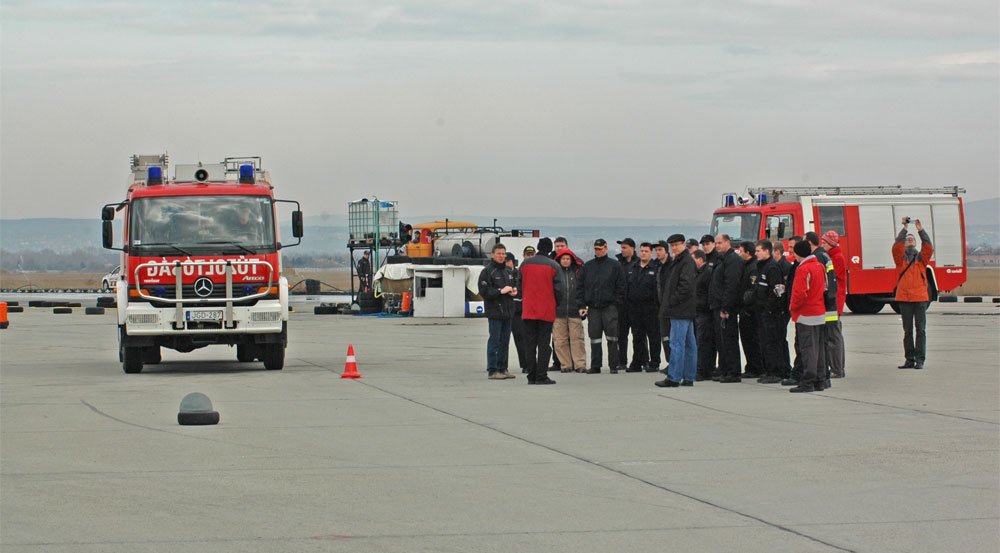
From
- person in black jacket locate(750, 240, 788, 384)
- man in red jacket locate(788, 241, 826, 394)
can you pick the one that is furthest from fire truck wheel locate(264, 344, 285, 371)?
man in red jacket locate(788, 241, 826, 394)

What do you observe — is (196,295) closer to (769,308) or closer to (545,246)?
(545,246)

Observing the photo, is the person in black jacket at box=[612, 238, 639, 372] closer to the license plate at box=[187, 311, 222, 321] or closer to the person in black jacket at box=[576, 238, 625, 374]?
the person in black jacket at box=[576, 238, 625, 374]

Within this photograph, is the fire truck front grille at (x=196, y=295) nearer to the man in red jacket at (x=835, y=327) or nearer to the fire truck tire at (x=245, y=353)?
the fire truck tire at (x=245, y=353)

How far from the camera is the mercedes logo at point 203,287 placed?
1939cm

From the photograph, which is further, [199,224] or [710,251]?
[199,224]

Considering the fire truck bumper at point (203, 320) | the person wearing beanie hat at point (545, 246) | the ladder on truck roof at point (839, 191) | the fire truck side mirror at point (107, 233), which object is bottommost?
the fire truck bumper at point (203, 320)

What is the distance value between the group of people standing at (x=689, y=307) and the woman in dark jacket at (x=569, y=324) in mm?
15

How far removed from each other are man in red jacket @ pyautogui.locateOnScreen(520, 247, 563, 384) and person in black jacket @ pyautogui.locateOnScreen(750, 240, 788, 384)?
104 inches

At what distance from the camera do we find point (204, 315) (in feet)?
63.7

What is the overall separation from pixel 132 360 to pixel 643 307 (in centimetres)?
768

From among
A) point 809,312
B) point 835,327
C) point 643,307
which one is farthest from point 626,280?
point 809,312

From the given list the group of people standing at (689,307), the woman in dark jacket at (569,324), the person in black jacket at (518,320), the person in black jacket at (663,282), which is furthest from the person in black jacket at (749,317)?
the person in black jacket at (518,320)

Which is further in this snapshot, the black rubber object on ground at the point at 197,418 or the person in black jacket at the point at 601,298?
the person in black jacket at the point at 601,298

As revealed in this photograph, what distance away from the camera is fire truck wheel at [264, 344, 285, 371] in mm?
19978
